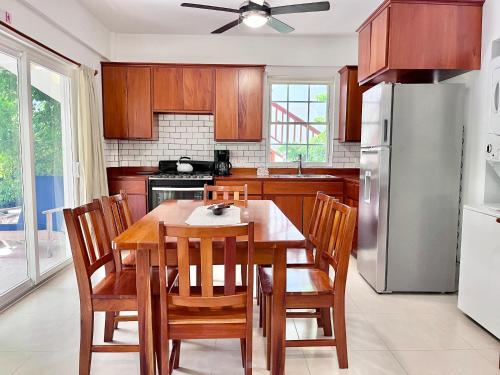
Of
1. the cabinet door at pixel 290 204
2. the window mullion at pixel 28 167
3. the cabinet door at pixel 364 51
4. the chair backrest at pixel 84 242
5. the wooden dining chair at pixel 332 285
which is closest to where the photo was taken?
the chair backrest at pixel 84 242

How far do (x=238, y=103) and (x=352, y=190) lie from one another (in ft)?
6.13

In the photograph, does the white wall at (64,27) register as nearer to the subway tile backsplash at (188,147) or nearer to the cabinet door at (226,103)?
the subway tile backsplash at (188,147)

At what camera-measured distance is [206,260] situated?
4.66 ft

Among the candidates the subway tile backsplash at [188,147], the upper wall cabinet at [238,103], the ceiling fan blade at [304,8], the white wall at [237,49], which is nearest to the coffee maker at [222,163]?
the subway tile backsplash at [188,147]

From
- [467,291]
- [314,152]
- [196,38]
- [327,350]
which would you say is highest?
[196,38]

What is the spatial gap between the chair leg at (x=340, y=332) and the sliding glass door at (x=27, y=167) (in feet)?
8.10

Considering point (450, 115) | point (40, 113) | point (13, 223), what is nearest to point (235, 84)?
point (40, 113)

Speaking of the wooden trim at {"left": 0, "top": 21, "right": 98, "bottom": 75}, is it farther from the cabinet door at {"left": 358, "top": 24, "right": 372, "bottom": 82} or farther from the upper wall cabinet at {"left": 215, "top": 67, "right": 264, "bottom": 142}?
the cabinet door at {"left": 358, "top": 24, "right": 372, "bottom": 82}

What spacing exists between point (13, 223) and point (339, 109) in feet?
13.3

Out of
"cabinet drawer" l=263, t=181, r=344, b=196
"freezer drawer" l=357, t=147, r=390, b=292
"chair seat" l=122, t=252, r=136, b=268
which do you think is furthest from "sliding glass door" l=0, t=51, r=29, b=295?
"freezer drawer" l=357, t=147, r=390, b=292

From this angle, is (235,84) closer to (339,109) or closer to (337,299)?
(339,109)

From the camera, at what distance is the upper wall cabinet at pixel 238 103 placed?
4625mm

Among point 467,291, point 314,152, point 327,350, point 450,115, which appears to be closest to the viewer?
point 327,350

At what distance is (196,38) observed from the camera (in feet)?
15.8
